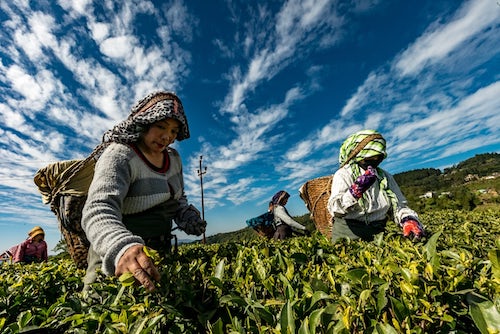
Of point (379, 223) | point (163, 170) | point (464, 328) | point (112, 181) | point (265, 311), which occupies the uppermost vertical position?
A: point (163, 170)

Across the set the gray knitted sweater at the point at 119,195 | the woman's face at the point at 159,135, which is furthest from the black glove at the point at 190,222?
the woman's face at the point at 159,135

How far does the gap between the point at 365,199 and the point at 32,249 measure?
11803 millimetres

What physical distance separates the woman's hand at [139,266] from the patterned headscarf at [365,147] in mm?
2993

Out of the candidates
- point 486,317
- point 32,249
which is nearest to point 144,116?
point 486,317

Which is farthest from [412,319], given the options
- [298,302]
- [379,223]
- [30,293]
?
[379,223]

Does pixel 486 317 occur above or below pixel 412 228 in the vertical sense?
below

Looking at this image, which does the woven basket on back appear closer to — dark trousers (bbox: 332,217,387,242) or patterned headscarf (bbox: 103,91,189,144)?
patterned headscarf (bbox: 103,91,189,144)

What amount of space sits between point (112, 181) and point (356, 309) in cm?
160

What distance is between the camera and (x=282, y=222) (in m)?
9.05

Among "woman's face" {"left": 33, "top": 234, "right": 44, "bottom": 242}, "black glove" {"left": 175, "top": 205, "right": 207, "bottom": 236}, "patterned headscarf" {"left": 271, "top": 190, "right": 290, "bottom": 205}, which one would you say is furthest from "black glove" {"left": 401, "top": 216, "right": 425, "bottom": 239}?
"woman's face" {"left": 33, "top": 234, "right": 44, "bottom": 242}

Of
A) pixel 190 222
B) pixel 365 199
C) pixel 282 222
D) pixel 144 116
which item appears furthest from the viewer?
pixel 282 222

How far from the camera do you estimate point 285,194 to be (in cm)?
1003

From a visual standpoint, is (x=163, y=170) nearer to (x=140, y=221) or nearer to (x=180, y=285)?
(x=140, y=221)

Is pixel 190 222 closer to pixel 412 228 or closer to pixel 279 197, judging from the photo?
pixel 412 228
